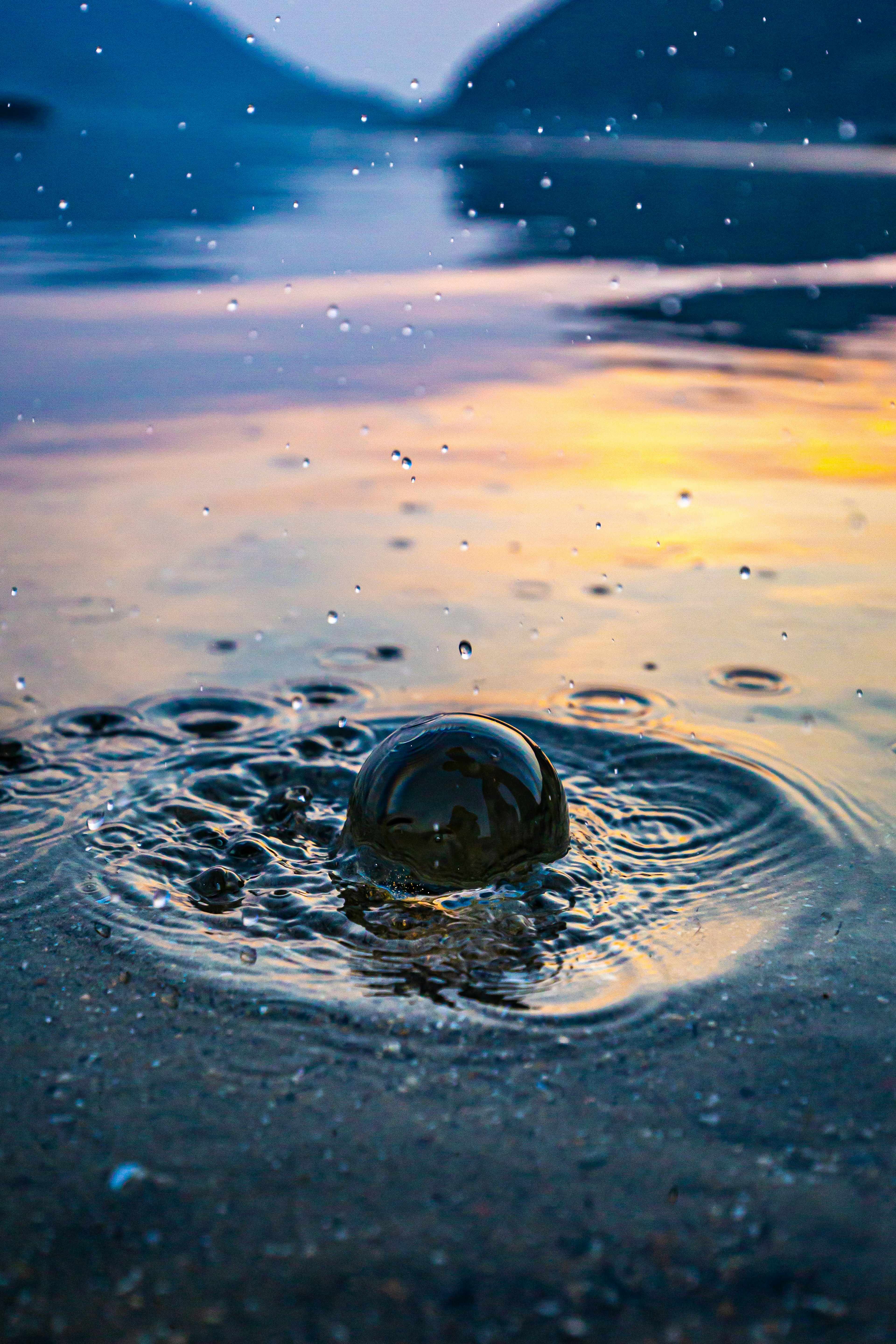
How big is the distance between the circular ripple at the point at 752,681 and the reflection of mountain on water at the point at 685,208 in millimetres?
10704

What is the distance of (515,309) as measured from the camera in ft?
37.2

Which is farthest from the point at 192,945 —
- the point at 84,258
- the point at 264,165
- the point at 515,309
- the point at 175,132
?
the point at 175,132

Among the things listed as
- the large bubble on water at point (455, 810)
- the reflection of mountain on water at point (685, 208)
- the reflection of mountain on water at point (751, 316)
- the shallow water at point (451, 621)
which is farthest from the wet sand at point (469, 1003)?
the reflection of mountain on water at point (685, 208)

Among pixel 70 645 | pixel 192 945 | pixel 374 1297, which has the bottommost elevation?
pixel 374 1297

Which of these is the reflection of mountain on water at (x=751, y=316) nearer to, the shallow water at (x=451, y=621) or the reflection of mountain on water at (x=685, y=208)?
the shallow water at (x=451, y=621)

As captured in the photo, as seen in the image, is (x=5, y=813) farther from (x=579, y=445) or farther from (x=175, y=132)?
(x=175, y=132)

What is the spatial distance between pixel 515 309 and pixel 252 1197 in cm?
1027

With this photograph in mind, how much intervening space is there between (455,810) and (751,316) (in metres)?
9.08

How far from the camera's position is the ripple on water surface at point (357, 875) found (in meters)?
2.78

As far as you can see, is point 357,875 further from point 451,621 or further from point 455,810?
point 451,621

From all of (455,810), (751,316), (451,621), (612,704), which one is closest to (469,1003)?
(455,810)

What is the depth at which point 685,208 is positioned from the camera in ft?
61.7

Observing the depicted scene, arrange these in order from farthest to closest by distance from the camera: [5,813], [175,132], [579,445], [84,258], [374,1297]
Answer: [175,132] → [84,258] → [579,445] → [5,813] → [374,1297]

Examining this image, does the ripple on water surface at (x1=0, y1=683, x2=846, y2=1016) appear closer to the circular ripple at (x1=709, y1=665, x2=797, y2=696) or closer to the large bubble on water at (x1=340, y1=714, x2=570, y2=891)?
the large bubble on water at (x1=340, y1=714, x2=570, y2=891)
